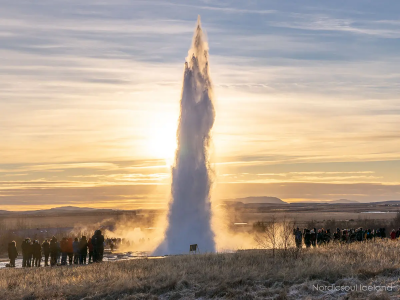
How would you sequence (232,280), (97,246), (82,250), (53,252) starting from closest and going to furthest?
(232,280) → (97,246) → (82,250) → (53,252)

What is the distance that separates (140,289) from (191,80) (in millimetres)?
28952

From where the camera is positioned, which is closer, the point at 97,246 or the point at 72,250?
the point at 97,246

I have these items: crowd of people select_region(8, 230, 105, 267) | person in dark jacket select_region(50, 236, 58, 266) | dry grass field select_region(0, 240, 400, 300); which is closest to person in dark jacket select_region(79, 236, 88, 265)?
crowd of people select_region(8, 230, 105, 267)

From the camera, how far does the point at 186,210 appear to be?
4128cm

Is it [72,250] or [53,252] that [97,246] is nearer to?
[72,250]

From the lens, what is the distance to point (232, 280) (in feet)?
55.2

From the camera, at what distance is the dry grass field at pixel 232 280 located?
15656 mm

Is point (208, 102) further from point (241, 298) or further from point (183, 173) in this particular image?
point (241, 298)

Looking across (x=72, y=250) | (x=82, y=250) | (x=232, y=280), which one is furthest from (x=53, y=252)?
(x=232, y=280)

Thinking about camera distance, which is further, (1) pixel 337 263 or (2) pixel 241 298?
(1) pixel 337 263

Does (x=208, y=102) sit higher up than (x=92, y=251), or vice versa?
(x=208, y=102)

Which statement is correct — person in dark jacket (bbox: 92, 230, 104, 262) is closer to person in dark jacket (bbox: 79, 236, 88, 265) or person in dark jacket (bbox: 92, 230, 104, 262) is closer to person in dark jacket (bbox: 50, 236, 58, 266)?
person in dark jacket (bbox: 79, 236, 88, 265)

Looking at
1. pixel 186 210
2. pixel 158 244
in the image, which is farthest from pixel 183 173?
pixel 158 244

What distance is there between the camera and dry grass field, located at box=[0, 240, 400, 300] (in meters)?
15.7
